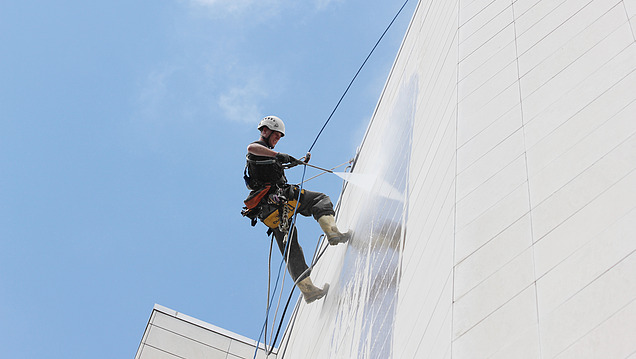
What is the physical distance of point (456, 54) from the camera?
4.34m

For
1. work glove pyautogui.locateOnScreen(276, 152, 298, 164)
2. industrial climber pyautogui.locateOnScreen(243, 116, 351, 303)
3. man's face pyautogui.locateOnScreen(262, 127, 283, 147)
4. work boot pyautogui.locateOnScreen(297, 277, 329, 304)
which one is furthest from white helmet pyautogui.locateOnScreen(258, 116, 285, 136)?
work boot pyautogui.locateOnScreen(297, 277, 329, 304)

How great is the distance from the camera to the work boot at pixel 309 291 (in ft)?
22.7

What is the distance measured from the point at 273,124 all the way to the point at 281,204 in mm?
931

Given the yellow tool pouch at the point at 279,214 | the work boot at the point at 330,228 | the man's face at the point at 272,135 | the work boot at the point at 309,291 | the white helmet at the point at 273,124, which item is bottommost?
the work boot at the point at 309,291

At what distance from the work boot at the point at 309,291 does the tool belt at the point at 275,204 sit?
597 mm

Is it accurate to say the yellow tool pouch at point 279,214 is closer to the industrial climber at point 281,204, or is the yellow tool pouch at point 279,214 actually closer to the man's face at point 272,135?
the industrial climber at point 281,204

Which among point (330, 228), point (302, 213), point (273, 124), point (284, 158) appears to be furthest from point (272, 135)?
point (330, 228)

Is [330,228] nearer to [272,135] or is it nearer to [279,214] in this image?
[279,214]

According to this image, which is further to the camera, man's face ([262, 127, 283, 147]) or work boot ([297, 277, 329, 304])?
man's face ([262, 127, 283, 147])

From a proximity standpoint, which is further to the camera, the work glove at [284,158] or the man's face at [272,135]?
the man's face at [272,135]

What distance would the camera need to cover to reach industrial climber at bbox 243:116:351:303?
6582 millimetres

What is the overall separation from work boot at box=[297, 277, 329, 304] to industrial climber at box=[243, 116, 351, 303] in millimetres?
13

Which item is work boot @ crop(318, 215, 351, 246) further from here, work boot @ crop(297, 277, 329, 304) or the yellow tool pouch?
work boot @ crop(297, 277, 329, 304)

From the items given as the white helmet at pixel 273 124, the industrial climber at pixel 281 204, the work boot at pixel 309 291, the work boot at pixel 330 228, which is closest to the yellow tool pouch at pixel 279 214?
the industrial climber at pixel 281 204
